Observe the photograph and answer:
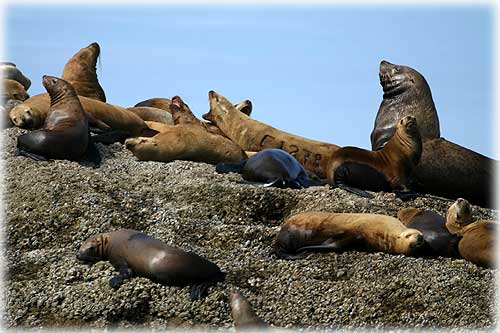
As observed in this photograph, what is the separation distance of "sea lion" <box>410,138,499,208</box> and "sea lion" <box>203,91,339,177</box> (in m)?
1.31

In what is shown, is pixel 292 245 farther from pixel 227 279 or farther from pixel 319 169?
pixel 319 169

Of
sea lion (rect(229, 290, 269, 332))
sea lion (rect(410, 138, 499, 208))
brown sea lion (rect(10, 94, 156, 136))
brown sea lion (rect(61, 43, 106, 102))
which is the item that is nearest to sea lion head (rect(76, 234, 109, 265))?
sea lion (rect(229, 290, 269, 332))

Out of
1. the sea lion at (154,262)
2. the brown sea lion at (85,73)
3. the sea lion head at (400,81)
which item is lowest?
the sea lion at (154,262)

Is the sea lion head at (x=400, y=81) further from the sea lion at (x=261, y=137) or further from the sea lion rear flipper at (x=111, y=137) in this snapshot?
the sea lion rear flipper at (x=111, y=137)

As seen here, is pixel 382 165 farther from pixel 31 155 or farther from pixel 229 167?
pixel 31 155

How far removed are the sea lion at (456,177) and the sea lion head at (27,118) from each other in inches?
177

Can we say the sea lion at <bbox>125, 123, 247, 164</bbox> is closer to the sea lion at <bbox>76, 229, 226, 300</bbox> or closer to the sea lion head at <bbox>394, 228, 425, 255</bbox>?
the sea lion at <bbox>76, 229, 226, 300</bbox>

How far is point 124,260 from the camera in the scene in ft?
31.9

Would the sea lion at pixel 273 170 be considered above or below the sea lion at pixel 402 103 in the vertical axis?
below

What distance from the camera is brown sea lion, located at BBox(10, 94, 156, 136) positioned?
1405 cm

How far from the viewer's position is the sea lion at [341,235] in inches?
405

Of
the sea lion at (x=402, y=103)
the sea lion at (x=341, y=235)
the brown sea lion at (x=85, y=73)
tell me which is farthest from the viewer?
the brown sea lion at (x=85, y=73)

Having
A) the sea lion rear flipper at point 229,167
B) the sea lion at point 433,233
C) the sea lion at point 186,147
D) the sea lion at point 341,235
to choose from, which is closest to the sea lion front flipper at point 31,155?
the sea lion at point 186,147

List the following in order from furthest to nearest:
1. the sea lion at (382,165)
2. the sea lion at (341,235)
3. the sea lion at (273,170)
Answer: the sea lion at (382,165) < the sea lion at (273,170) < the sea lion at (341,235)
